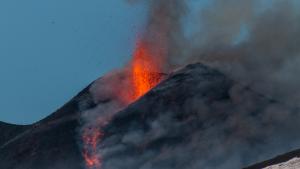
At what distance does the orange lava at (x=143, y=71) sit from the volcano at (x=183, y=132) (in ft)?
4.69

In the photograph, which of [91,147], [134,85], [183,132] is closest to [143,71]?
[134,85]

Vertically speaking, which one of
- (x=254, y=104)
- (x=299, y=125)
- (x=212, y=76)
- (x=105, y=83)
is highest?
(x=105, y=83)

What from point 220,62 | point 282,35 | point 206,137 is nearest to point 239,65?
point 220,62

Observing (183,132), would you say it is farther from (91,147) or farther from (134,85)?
(134,85)

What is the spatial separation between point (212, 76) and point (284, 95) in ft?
7.15

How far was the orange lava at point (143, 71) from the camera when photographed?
21400 millimetres

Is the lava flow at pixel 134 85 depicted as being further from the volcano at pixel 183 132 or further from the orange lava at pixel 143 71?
the volcano at pixel 183 132

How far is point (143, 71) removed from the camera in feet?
73.4

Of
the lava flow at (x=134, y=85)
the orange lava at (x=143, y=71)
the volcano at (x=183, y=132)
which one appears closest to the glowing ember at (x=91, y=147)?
the lava flow at (x=134, y=85)

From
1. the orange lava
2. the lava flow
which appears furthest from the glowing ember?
the orange lava

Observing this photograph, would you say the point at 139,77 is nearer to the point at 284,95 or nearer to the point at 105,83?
the point at 105,83

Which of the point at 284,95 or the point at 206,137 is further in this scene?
the point at 284,95

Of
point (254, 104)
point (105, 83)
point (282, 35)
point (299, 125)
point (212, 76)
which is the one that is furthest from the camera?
point (105, 83)

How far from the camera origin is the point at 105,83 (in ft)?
70.9
